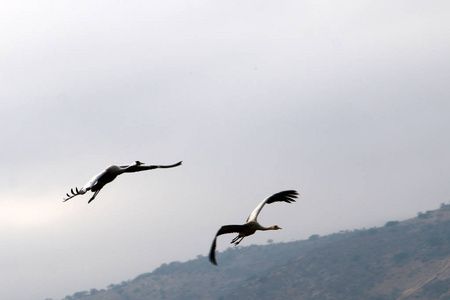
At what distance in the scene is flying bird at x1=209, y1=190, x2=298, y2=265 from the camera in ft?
69.6

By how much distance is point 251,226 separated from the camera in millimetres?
24641

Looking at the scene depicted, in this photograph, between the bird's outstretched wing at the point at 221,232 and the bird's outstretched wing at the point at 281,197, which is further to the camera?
the bird's outstretched wing at the point at 281,197

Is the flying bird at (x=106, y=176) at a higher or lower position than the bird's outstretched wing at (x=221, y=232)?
higher

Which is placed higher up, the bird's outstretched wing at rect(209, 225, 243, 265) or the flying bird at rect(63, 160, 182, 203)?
the flying bird at rect(63, 160, 182, 203)

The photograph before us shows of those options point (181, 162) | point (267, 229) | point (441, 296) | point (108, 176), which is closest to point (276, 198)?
point (267, 229)

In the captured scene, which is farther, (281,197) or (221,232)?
(281,197)

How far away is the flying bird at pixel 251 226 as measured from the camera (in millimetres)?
21219

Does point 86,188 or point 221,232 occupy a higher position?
point 86,188

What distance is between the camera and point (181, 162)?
24.6 metres

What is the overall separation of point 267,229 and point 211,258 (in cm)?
493

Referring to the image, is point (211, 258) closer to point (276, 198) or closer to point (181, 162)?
point (181, 162)

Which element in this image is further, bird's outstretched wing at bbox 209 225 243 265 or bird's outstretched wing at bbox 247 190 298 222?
bird's outstretched wing at bbox 247 190 298 222

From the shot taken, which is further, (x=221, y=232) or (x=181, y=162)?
(x=181, y=162)

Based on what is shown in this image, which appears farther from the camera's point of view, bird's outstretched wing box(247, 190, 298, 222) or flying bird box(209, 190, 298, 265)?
bird's outstretched wing box(247, 190, 298, 222)
